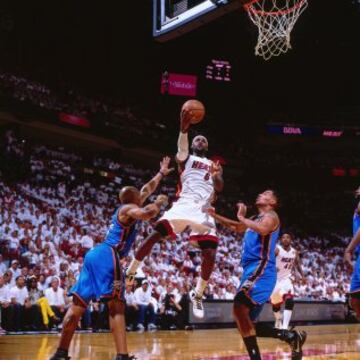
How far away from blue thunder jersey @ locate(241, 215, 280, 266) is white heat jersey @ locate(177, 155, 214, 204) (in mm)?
702

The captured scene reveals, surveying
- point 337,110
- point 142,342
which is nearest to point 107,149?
point 337,110

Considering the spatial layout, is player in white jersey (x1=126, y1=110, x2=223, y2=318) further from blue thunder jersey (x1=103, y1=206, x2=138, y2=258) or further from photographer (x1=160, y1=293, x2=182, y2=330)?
photographer (x1=160, y1=293, x2=182, y2=330)

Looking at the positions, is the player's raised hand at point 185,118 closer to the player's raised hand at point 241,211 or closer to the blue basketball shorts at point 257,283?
the player's raised hand at point 241,211

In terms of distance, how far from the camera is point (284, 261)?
1085cm

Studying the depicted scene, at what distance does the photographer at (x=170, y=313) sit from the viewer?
1331cm

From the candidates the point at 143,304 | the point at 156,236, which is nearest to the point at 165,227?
the point at 156,236

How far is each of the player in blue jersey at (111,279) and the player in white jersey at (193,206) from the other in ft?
2.02

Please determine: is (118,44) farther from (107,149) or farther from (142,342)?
(142,342)

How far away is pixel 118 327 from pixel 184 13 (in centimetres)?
469

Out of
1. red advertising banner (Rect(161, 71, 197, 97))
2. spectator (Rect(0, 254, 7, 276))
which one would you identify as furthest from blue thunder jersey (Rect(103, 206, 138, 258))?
red advertising banner (Rect(161, 71, 197, 97))

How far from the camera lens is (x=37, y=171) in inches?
738

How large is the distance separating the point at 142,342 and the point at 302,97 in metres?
25.1

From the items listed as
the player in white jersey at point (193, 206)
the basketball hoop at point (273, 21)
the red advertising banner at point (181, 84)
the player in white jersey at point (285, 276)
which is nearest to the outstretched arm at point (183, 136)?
the player in white jersey at point (193, 206)

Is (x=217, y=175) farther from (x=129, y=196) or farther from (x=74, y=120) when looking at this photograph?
(x=74, y=120)
